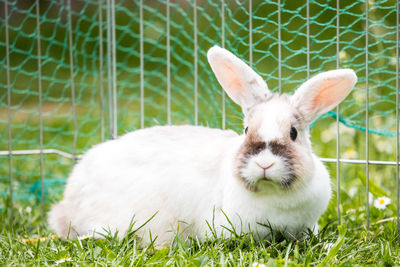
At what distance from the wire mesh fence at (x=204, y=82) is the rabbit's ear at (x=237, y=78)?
43 centimetres

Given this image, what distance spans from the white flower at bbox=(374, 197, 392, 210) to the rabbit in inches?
21.2

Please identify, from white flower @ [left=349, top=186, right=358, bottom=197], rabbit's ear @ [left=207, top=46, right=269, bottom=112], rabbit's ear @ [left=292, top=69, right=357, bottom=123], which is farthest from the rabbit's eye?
white flower @ [left=349, top=186, right=358, bottom=197]

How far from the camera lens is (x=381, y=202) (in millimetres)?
2934

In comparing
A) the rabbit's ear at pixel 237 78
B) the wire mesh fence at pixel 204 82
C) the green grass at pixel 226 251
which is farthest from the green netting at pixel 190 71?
the green grass at pixel 226 251

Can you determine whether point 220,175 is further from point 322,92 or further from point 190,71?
point 190,71

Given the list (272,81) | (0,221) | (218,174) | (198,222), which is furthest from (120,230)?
(272,81)

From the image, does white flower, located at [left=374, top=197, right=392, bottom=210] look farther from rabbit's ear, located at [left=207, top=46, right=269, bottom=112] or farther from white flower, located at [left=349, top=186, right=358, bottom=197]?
rabbit's ear, located at [left=207, top=46, right=269, bottom=112]

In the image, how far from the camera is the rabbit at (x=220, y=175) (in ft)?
7.22

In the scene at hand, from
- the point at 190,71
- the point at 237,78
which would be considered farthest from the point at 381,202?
the point at 190,71

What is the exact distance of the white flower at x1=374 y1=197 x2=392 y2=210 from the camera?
114 inches

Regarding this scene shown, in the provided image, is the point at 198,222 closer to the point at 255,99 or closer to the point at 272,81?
the point at 255,99

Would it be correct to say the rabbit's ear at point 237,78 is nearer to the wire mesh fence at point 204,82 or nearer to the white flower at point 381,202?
the wire mesh fence at point 204,82

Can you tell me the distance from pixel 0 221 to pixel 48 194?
1.91 ft

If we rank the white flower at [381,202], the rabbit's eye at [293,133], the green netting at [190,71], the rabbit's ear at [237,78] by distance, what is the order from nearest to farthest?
the rabbit's eye at [293,133], the rabbit's ear at [237,78], the white flower at [381,202], the green netting at [190,71]
